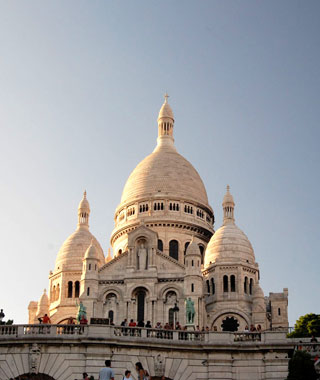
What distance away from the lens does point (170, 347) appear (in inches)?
1475

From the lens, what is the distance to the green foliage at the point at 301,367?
3506 cm

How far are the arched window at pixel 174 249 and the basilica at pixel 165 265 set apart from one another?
0.12 meters

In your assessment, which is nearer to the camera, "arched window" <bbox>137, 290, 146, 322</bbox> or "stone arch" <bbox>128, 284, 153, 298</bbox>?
"arched window" <bbox>137, 290, 146, 322</bbox>

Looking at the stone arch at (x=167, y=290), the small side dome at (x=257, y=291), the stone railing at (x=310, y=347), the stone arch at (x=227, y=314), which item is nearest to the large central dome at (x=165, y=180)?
the small side dome at (x=257, y=291)

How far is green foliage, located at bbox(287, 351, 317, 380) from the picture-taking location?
3506 cm

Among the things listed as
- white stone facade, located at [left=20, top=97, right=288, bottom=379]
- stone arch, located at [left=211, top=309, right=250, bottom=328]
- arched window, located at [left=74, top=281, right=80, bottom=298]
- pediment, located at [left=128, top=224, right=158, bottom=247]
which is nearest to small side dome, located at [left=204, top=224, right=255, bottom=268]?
white stone facade, located at [left=20, top=97, right=288, bottom=379]

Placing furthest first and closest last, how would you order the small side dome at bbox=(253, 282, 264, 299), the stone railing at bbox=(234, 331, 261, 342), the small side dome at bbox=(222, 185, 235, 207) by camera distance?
the small side dome at bbox=(222, 185, 235, 207) < the small side dome at bbox=(253, 282, 264, 299) < the stone railing at bbox=(234, 331, 261, 342)

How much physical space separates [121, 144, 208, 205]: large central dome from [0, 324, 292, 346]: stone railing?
6265 centimetres

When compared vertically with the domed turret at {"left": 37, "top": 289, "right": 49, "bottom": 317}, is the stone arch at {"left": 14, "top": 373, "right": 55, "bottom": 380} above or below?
below

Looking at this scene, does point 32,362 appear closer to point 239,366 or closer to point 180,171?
point 239,366

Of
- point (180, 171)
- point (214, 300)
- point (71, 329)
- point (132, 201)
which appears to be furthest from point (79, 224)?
point (71, 329)

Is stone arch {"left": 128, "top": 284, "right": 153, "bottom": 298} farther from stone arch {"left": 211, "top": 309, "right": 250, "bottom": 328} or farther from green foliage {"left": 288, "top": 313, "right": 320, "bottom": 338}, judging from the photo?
green foliage {"left": 288, "top": 313, "right": 320, "bottom": 338}

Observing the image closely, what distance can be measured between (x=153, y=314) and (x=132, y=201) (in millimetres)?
24264

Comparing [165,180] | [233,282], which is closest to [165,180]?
[165,180]
